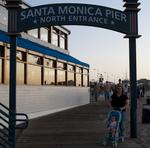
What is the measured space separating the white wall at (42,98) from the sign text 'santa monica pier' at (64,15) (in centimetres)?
420

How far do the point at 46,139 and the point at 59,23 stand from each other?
3361mm

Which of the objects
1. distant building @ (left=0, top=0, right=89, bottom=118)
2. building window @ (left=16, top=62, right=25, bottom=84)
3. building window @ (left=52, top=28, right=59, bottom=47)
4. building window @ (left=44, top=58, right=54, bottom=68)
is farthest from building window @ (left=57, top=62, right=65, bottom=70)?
building window @ (left=16, top=62, right=25, bottom=84)

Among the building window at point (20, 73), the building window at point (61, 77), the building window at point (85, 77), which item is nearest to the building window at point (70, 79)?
the building window at point (61, 77)

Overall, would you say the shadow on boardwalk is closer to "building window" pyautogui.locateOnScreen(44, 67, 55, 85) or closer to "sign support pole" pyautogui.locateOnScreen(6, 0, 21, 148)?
"sign support pole" pyautogui.locateOnScreen(6, 0, 21, 148)

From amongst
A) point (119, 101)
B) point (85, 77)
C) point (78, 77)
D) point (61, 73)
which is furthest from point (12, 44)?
point (85, 77)

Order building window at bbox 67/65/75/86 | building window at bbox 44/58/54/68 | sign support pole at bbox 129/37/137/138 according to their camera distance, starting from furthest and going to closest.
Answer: building window at bbox 67/65/75/86 < building window at bbox 44/58/54/68 < sign support pole at bbox 129/37/137/138

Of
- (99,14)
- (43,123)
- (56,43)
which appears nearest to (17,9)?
(99,14)

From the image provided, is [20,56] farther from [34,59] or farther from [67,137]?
[67,137]

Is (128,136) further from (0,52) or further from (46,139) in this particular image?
(0,52)

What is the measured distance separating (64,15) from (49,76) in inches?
498

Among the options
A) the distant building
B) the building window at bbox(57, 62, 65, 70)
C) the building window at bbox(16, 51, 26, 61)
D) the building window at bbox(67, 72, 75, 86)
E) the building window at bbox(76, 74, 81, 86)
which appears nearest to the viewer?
the distant building

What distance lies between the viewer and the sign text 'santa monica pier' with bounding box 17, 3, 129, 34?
1539 centimetres

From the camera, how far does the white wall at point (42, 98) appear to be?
21.4 meters

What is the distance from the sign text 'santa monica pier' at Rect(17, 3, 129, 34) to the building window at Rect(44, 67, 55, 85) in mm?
11265
